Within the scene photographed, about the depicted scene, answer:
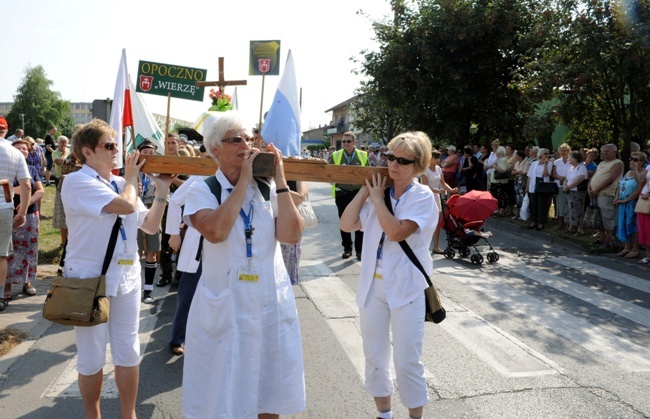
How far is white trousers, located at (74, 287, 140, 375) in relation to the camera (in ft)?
11.0

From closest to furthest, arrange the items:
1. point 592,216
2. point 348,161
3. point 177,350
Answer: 1. point 177,350
2. point 348,161
3. point 592,216

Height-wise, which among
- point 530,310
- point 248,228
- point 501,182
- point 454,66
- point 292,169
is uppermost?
point 454,66

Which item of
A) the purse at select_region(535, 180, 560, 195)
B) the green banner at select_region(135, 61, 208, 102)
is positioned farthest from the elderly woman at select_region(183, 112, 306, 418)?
the purse at select_region(535, 180, 560, 195)

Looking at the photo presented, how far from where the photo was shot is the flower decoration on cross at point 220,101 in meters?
7.07

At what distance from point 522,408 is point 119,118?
4.42 metres

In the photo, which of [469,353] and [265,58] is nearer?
[469,353]

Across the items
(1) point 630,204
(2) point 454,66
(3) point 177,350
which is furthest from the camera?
(2) point 454,66

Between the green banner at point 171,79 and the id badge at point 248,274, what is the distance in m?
5.07

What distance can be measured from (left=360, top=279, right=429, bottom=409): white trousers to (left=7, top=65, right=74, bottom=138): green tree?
96.7 meters

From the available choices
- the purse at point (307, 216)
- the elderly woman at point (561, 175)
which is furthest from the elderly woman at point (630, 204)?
the purse at point (307, 216)

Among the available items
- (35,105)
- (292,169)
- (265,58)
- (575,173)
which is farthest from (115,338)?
(35,105)

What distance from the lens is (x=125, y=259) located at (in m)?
3.50

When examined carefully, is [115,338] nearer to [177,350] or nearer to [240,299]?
[240,299]

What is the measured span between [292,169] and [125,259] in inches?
47.4
